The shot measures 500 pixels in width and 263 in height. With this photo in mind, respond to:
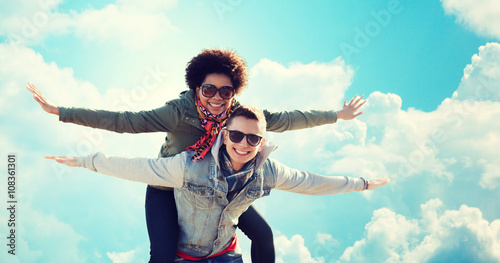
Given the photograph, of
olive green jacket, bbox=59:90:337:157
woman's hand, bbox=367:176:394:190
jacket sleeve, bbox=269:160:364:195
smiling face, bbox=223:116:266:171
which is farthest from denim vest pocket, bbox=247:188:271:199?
woman's hand, bbox=367:176:394:190

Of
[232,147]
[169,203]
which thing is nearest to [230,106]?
[232,147]

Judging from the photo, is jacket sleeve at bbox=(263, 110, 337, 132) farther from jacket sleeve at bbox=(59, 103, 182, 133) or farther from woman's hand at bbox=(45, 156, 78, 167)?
woman's hand at bbox=(45, 156, 78, 167)

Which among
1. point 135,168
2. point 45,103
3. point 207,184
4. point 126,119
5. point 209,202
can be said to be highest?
point 45,103

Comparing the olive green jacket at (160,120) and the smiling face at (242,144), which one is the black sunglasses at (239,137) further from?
the olive green jacket at (160,120)

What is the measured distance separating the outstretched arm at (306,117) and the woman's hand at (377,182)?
4.31 ft

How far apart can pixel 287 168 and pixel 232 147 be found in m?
0.83

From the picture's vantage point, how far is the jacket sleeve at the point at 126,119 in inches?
192

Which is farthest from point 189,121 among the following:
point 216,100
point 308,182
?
point 308,182

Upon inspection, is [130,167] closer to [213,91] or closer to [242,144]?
[242,144]

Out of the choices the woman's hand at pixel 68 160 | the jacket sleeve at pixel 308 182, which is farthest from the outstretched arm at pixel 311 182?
the woman's hand at pixel 68 160

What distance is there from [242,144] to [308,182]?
1.05m

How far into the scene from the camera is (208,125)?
4.87 metres

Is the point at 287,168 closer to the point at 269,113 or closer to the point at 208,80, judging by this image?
the point at 269,113

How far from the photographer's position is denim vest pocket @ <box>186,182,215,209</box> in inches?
170
